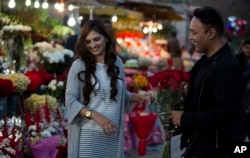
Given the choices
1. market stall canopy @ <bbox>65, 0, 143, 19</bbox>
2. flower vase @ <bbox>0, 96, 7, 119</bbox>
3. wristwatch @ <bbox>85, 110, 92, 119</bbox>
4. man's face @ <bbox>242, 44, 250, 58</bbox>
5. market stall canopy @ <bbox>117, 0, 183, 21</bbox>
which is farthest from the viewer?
market stall canopy @ <bbox>117, 0, 183, 21</bbox>

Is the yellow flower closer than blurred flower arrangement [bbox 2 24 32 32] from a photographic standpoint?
No

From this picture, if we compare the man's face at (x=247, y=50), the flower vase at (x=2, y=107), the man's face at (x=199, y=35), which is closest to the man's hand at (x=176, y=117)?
the man's face at (x=199, y=35)

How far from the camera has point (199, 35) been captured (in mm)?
3406

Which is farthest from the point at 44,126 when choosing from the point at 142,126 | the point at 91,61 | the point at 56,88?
the point at 91,61

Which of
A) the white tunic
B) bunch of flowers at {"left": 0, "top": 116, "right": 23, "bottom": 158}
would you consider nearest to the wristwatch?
the white tunic

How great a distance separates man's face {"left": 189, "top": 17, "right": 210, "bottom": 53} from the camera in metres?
3.38

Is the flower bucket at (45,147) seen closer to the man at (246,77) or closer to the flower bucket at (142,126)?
the flower bucket at (142,126)

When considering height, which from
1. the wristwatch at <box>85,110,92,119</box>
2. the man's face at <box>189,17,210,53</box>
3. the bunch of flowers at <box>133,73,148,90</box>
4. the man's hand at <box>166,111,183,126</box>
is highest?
the man's face at <box>189,17,210,53</box>

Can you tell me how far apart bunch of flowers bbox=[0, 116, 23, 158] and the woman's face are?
4.80ft

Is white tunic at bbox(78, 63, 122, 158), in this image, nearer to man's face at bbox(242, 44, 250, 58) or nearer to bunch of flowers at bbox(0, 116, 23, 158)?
bunch of flowers at bbox(0, 116, 23, 158)

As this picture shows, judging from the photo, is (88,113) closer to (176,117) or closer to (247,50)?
(176,117)

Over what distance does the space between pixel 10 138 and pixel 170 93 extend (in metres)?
2.08

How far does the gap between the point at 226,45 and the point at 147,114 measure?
5.13m

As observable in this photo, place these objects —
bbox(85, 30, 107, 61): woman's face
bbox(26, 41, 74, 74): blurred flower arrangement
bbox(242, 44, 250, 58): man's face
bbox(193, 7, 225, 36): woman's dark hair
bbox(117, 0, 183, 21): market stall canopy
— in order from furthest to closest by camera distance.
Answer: bbox(117, 0, 183, 21): market stall canopy < bbox(242, 44, 250, 58): man's face < bbox(26, 41, 74, 74): blurred flower arrangement < bbox(85, 30, 107, 61): woman's face < bbox(193, 7, 225, 36): woman's dark hair
